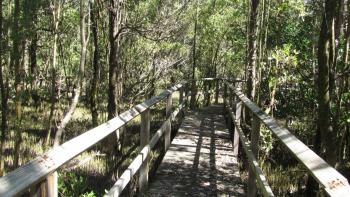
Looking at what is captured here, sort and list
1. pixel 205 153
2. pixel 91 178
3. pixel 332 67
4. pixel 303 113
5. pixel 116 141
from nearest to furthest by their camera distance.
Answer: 1. pixel 332 67
2. pixel 205 153
3. pixel 91 178
4. pixel 116 141
5. pixel 303 113

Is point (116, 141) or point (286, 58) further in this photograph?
point (116, 141)

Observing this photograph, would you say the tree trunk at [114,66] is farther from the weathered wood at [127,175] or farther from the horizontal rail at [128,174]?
the weathered wood at [127,175]

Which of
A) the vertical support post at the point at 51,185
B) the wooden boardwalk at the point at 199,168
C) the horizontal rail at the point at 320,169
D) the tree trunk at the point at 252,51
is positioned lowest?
the wooden boardwalk at the point at 199,168

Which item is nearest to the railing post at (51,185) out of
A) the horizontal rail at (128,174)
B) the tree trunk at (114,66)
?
the horizontal rail at (128,174)

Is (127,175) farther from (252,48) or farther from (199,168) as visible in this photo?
(252,48)

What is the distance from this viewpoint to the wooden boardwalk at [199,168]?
4797 millimetres

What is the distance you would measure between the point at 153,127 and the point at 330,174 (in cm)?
1177

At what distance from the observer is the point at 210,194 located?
4.67 metres

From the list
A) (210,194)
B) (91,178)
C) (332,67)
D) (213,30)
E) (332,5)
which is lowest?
(91,178)

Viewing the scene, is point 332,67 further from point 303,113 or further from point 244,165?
point 303,113

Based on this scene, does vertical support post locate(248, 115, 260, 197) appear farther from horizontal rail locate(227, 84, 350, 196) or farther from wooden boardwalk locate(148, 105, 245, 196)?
horizontal rail locate(227, 84, 350, 196)

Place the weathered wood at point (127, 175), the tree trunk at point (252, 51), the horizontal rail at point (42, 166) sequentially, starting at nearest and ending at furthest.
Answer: the horizontal rail at point (42, 166) < the weathered wood at point (127, 175) < the tree trunk at point (252, 51)

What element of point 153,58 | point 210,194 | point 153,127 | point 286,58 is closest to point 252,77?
point 286,58

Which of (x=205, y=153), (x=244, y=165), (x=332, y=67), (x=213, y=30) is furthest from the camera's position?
(x=213, y=30)
